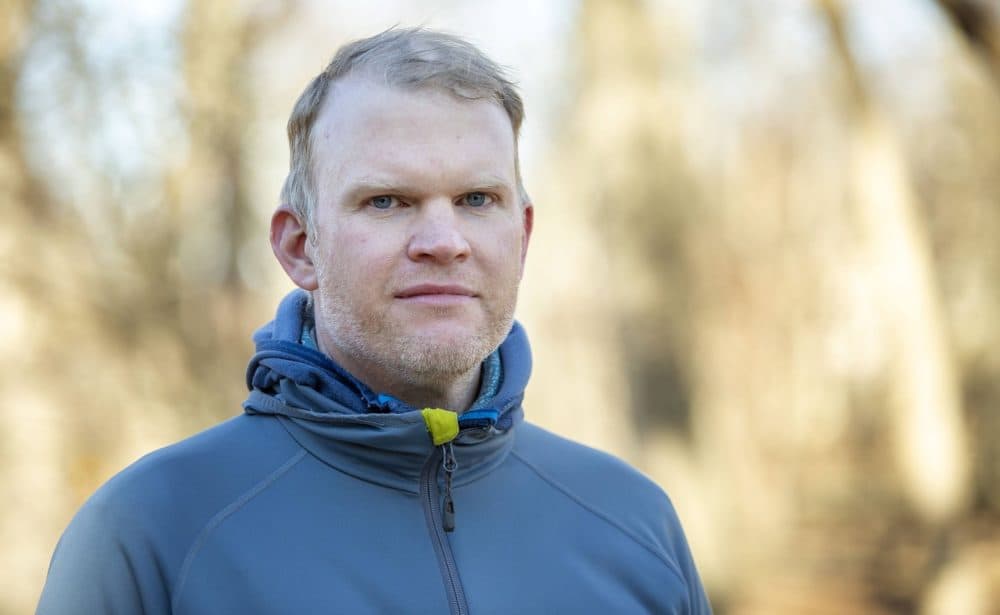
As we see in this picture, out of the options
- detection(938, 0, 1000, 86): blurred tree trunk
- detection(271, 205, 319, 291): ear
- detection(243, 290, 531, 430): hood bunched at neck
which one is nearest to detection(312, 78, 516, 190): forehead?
detection(271, 205, 319, 291): ear

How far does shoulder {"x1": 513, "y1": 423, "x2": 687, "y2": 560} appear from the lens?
219 centimetres

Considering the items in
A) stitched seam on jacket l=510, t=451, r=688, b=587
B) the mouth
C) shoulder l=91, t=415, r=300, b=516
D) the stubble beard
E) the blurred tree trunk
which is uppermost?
the blurred tree trunk

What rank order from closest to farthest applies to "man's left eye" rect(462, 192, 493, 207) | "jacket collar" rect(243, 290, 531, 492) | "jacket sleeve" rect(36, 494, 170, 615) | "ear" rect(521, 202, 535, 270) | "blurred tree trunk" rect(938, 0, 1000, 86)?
"jacket sleeve" rect(36, 494, 170, 615)
"jacket collar" rect(243, 290, 531, 492)
"man's left eye" rect(462, 192, 493, 207)
"ear" rect(521, 202, 535, 270)
"blurred tree trunk" rect(938, 0, 1000, 86)

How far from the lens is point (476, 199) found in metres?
2.06

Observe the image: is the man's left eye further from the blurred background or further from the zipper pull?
the blurred background

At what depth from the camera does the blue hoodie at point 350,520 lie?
176 centimetres

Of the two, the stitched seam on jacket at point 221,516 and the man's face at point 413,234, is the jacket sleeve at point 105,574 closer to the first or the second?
the stitched seam on jacket at point 221,516

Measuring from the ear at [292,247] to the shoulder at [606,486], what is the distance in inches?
21.7

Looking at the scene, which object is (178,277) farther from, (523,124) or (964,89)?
(964,89)

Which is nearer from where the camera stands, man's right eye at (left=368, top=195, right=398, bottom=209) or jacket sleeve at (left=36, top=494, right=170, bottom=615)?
jacket sleeve at (left=36, top=494, right=170, bottom=615)

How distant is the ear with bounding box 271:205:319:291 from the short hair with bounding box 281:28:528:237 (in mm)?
27

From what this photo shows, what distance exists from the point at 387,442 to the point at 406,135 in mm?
565

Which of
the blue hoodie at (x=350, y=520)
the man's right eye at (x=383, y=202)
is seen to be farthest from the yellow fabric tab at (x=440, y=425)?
the man's right eye at (x=383, y=202)

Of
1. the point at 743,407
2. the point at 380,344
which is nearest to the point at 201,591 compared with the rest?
the point at 380,344
